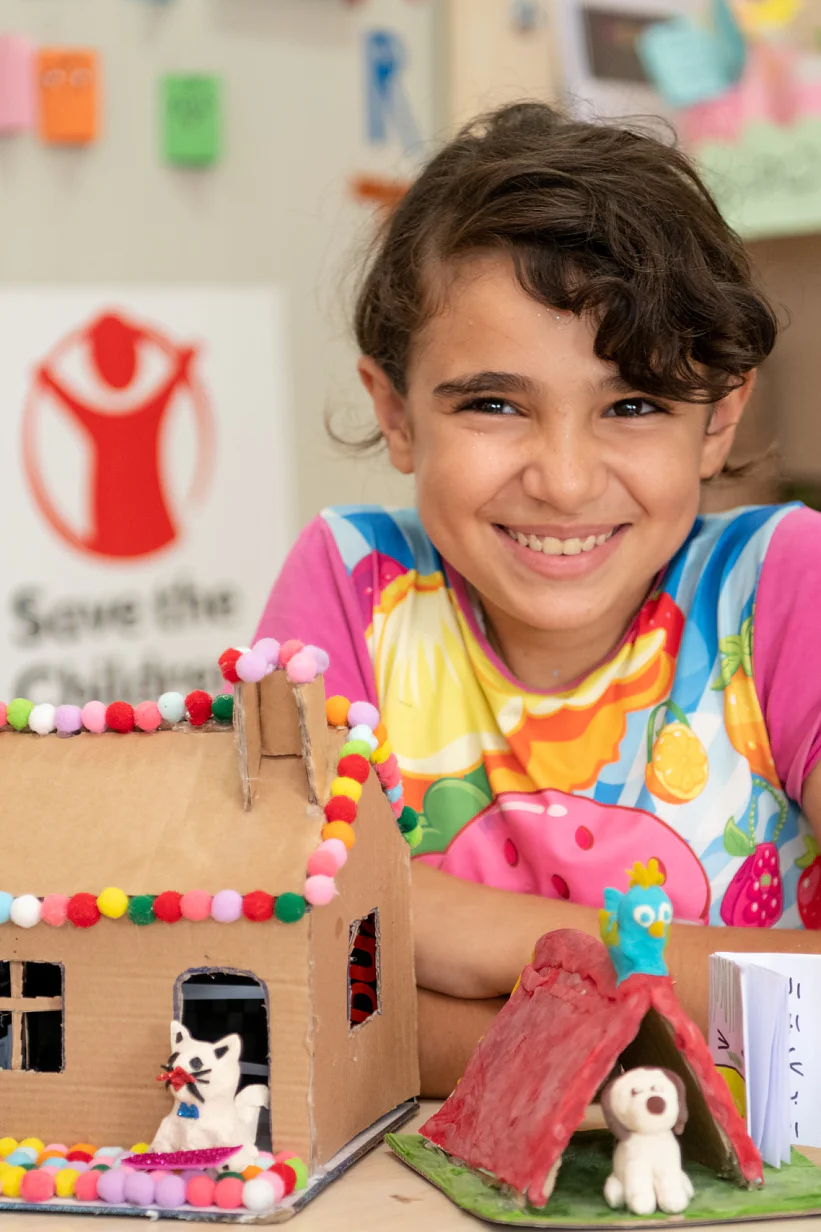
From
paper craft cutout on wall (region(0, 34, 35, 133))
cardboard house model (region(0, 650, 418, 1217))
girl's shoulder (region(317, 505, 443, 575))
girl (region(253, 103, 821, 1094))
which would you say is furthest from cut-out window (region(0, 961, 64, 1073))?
paper craft cutout on wall (region(0, 34, 35, 133))

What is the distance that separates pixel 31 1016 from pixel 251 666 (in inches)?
10.3

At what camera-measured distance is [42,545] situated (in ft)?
5.25

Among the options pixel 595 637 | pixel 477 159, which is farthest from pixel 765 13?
pixel 595 637

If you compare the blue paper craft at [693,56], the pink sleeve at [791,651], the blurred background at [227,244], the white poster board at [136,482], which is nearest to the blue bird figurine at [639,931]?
the pink sleeve at [791,651]

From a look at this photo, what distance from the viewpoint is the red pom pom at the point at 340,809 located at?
2.11ft

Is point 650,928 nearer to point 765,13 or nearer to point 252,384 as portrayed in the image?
point 252,384

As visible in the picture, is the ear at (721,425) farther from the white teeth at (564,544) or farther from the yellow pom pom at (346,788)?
the yellow pom pom at (346,788)

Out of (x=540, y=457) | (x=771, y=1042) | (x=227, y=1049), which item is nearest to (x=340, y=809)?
(x=227, y=1049)

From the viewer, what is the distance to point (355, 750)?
0.67m

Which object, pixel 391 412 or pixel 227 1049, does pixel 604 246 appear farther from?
pixel 227 1049

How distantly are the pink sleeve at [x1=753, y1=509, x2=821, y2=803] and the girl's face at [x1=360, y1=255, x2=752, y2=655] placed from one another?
0.07 metres

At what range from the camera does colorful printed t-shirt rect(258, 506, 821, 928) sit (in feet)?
3.18

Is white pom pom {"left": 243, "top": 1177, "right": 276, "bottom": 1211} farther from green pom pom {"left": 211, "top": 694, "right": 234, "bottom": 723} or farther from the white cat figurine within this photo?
green pom pom {"left": 211, "top": 694, "right": 234, "bottom": 723}

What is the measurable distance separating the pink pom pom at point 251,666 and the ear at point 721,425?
50cm
